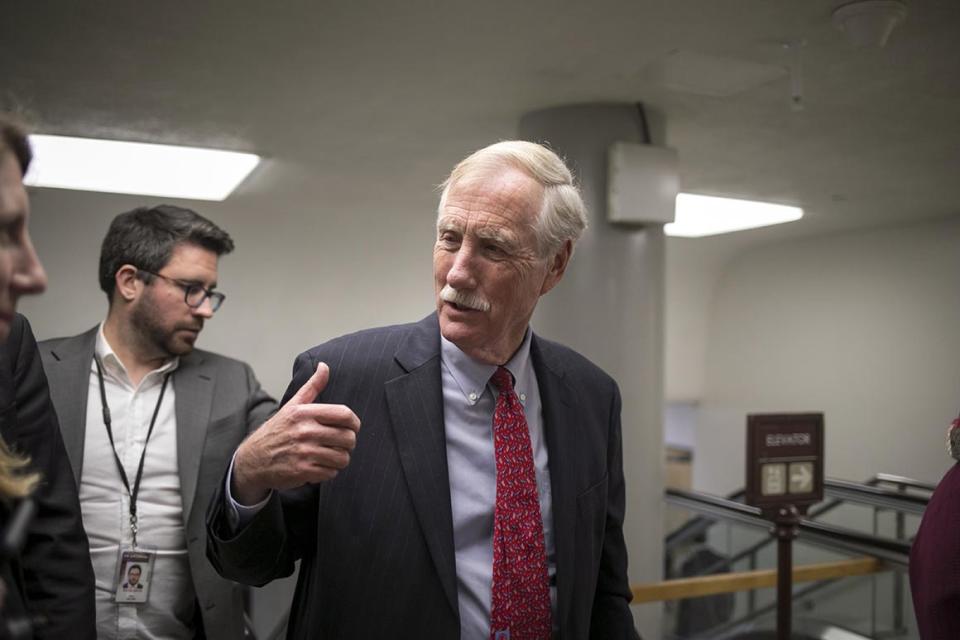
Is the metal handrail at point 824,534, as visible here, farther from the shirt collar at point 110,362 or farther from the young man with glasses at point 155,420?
the shirt collar at point 110,362

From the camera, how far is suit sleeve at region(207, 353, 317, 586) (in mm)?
1581

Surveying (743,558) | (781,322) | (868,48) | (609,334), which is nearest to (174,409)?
(609,334)

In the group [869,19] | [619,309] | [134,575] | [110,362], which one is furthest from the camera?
[619,309]

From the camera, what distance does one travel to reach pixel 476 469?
1.79 meters

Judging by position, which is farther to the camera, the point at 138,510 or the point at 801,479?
the point at 801,479

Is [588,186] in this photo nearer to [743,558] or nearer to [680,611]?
[680,611]

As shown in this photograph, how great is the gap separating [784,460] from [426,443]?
2532 mm

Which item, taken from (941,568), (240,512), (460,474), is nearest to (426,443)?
(460,474)

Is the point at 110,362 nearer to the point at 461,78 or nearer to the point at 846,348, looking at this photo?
the point at 461,78

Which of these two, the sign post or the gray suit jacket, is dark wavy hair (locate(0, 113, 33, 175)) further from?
the sign post

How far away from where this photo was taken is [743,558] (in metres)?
6.79

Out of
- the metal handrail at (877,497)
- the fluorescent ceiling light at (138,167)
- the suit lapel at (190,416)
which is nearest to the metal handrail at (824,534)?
the metal handrail at (877,497)

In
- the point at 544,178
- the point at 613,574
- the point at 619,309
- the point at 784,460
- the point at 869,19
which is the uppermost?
the point at 869,19

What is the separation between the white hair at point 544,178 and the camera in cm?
186
